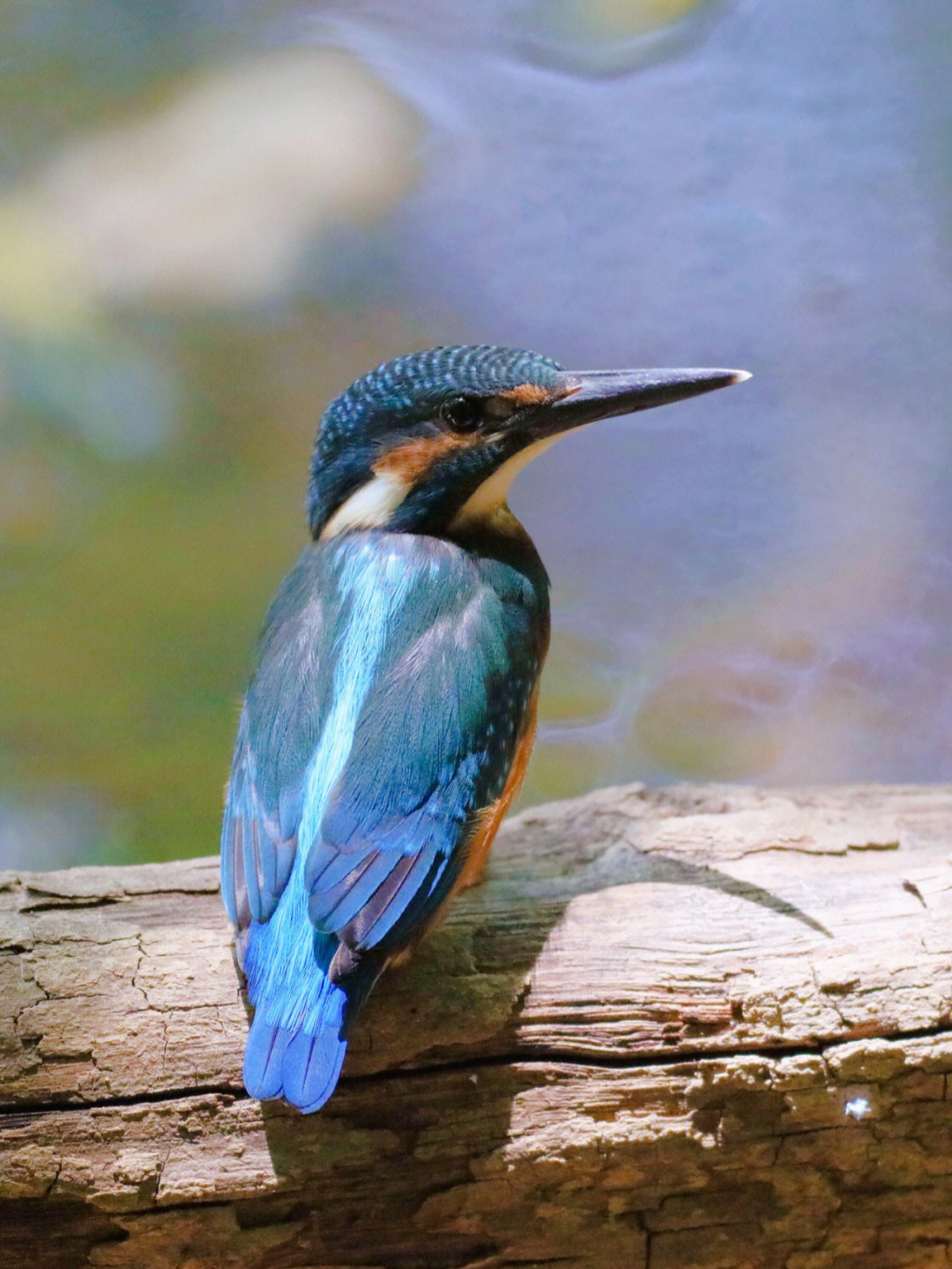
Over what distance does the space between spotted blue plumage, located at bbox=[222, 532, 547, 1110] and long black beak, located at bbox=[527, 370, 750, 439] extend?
219 millimetres

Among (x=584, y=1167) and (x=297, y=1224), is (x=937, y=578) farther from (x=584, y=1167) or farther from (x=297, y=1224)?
(x=297, y=1224)

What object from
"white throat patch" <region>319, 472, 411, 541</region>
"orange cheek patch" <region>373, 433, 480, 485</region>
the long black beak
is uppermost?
the long black beak

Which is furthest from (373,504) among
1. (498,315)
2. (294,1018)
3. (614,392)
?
(498,315)

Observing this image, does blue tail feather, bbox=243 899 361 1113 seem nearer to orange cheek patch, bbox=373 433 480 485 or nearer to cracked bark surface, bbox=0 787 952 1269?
cracked bark surface, bbox=0 787 952 1269

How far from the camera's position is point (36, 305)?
8.90ft

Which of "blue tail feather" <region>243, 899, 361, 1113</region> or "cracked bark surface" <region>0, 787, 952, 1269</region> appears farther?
"cracked bark surface" <region>0, 787, 952, 1269</region>

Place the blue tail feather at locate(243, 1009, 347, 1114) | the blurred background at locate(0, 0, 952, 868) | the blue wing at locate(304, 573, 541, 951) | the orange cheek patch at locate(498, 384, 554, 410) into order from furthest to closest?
the blurred background at locate(0, 0, 952, 868) → the orange cheek patch at locate(498, 384, 554, 410) → the blue wing at locate(304, 573, 541, 951) → the blue tail feather at locate(243, 1009, 347, 1114)

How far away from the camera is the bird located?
1269 millimetres

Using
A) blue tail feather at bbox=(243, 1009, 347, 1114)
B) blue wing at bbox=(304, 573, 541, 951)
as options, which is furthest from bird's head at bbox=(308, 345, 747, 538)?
blue tail feather at bbox=(243, 1009, 347, 1114)

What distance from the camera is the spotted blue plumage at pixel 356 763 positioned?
4.11ft

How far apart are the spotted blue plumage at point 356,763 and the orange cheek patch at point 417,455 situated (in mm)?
90

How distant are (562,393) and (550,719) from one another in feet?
4.05

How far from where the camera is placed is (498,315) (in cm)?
267

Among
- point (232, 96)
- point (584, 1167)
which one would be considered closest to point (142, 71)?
point (232, 96)
